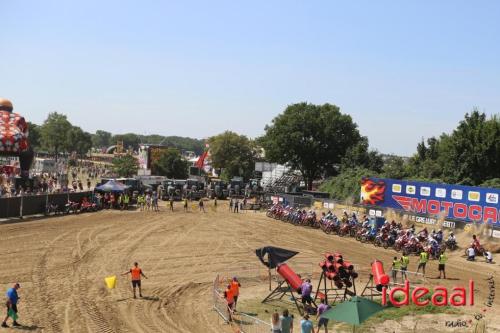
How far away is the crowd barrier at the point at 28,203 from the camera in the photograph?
3434cm

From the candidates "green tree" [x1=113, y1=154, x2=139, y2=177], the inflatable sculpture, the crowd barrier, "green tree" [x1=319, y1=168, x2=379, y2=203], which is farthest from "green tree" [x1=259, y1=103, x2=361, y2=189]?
the crowd barrier

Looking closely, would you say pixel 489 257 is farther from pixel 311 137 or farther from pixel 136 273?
pixel 311 137

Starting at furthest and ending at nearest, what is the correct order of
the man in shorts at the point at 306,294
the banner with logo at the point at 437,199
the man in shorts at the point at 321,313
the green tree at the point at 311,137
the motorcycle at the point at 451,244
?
the green tree at the point at 311,137 → the banner with logo at the point at 437,199 → the motorcycle at the point at 451,244 → the man in shorts at the point at 306,294 → the man in shorts at the point at 321,313

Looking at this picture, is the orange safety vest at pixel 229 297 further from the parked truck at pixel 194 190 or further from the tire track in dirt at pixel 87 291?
the parked truck at pixel 194 190

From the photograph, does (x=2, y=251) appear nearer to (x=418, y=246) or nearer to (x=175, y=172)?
(x=418, y=246)

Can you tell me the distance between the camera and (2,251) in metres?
24.4

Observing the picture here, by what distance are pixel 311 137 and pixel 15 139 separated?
35739 mm

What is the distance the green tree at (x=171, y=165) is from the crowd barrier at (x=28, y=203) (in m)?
43.6

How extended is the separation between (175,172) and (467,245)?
60.3 metres

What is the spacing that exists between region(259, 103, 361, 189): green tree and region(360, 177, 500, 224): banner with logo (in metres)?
23.7

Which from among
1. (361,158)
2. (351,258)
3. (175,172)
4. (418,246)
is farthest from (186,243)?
(175,172)

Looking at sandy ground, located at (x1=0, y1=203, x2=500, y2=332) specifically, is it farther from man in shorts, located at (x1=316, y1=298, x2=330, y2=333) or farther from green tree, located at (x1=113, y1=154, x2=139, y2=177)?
green tree, located at (x1=113, y1=154, x2=139, y2=177)

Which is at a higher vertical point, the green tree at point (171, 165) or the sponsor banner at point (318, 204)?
the green tree at point (171, 165)

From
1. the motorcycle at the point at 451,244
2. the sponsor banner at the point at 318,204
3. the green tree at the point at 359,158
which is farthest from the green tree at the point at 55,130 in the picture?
the motorcycle at the point at 451,244
